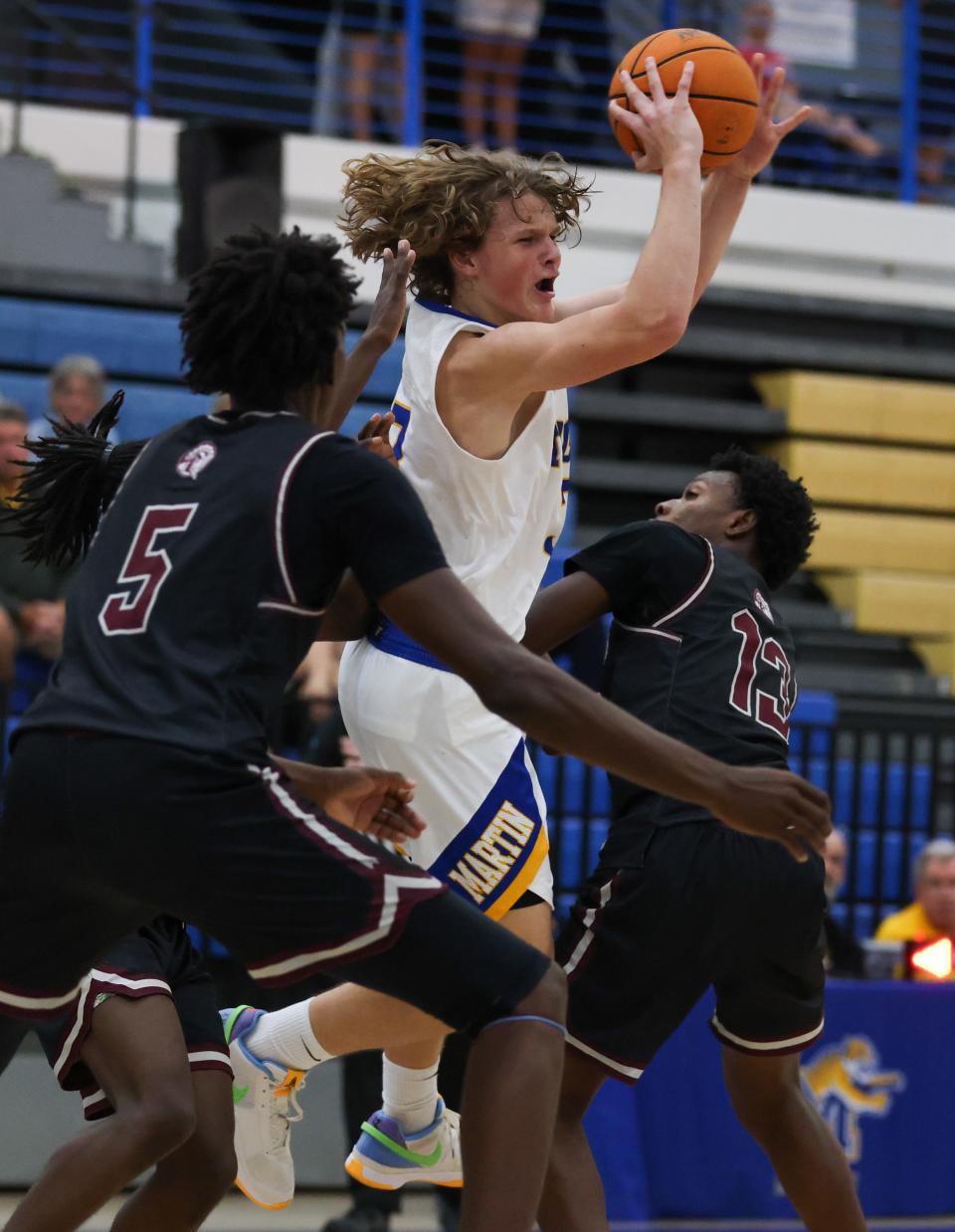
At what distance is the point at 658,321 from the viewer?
385cm

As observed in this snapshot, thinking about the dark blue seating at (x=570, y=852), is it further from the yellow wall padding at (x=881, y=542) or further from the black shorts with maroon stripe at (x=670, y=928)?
the yellow wall padding at (x=881, y=542)

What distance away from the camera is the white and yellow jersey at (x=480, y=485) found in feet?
13.3

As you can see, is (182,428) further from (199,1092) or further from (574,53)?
(574,53)

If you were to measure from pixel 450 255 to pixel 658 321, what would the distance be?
582 mm

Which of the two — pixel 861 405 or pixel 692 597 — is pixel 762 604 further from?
pixel 861 405

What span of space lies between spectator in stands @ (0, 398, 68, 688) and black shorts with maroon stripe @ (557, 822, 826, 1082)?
3.52 metres

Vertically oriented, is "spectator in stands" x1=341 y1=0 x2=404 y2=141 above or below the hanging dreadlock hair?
above

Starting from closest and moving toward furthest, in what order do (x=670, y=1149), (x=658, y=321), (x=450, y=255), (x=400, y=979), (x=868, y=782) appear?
1. (x=400, y=979)
2. (x=658, y=321)
3. (x=450, y=255)
4. (x=670, y=1149)
5. (x=868, y=782)

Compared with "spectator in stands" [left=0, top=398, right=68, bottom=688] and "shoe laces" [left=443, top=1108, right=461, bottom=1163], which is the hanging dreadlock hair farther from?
"spectator in stands" [left=0, top=398, right=68, bottom=688]

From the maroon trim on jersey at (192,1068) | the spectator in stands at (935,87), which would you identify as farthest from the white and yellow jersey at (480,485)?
the spectator in stands at (935,87)

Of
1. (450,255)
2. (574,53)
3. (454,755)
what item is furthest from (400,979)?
(574,53)

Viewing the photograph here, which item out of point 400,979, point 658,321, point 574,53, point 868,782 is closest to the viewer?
point 400,979

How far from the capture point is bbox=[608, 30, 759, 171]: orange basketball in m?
4.25

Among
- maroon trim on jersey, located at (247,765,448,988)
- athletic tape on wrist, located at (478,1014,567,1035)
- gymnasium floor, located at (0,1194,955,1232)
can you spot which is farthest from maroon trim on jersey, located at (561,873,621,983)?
gymnasium floor, located at (0,1194,955,1232)
